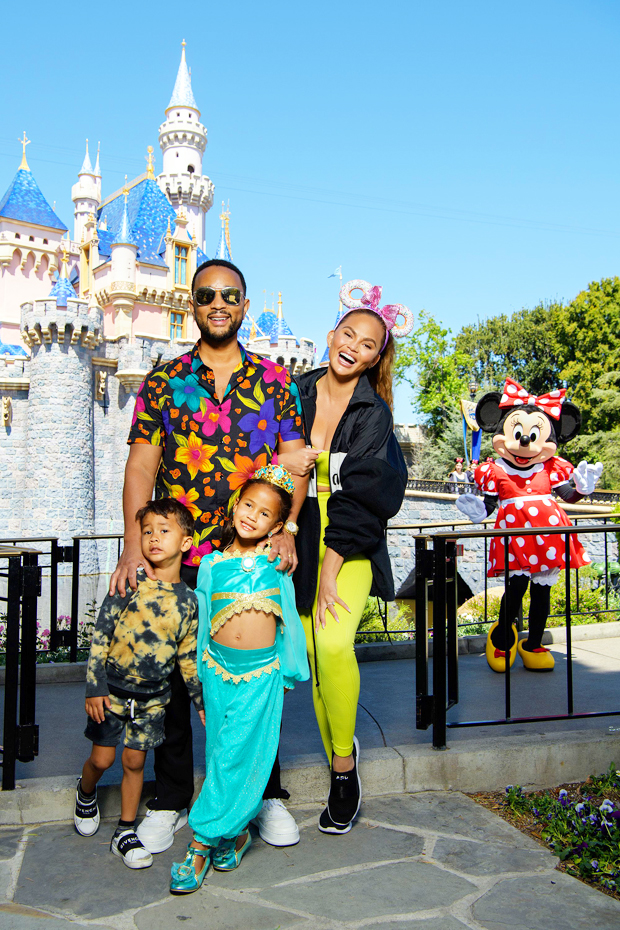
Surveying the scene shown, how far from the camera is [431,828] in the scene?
2.85 m

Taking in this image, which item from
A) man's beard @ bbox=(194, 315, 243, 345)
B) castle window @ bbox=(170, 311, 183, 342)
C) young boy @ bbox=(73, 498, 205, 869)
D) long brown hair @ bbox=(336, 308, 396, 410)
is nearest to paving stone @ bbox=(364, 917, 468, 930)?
young boy @ bbox=(73, 498, 205, 869)

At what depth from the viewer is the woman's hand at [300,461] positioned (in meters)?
2.71

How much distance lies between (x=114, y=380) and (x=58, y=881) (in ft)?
77.3

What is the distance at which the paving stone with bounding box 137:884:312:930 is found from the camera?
2148 mm

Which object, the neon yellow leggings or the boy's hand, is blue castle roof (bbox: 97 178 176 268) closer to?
the neon yellow leggings

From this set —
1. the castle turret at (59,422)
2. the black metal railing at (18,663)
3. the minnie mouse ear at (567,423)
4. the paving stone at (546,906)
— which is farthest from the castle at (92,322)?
the paving stone at (546,906)

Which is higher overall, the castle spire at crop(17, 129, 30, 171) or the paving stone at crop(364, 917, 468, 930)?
the castle spire at crop(17, 129, 30, 171)

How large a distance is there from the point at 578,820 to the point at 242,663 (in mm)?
1458

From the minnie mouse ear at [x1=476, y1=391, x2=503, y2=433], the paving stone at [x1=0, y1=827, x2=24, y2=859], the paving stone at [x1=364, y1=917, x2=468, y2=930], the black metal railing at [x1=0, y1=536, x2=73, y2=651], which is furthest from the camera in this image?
the minnie mouse ear at [x1=476, y1=391, x2=503, y2=433]

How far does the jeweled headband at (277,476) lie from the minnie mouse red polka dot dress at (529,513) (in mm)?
3010

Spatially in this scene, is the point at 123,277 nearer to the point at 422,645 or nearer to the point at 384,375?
the point at 384,375

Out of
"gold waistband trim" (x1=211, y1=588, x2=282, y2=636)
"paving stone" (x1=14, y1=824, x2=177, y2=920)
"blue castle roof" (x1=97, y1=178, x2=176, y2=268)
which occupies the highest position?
"blue castle roof" (x1=97, y1=178, x2=176, y2=268)

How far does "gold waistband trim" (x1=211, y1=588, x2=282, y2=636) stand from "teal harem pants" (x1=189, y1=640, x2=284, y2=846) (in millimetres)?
85

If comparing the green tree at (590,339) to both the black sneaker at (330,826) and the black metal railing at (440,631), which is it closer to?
the black metal railing at (440,631)
